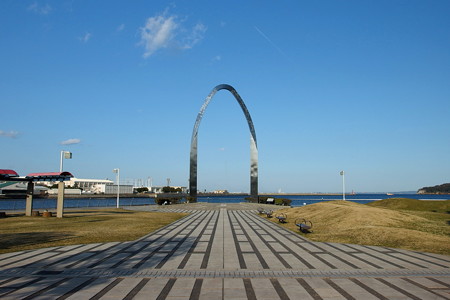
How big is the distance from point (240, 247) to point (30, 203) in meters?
28.5

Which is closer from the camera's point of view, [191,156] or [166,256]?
[166,256]

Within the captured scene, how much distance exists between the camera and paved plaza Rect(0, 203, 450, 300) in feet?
29.2

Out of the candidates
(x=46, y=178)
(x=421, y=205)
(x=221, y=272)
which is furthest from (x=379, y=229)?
(x=46, y=178)

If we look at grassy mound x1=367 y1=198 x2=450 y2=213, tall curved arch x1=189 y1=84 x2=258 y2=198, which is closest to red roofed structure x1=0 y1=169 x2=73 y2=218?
grassy mound x1=367 y1=198 x2=450 y2=213

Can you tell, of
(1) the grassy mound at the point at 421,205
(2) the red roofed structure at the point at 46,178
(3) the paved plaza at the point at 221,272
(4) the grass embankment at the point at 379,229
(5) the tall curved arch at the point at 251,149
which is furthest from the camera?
(5) the tall curved arch at the point at 251,149

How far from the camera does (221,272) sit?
11094mm

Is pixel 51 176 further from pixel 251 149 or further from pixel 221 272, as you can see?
pixel 251 149

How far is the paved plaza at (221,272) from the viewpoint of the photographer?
8891mm

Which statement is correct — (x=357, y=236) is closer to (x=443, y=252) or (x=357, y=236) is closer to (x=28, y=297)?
(x=443, y=252)

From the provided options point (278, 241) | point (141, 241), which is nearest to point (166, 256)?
point (141, 241)

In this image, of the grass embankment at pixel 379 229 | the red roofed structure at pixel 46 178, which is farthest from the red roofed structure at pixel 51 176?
the grass embankment at pixel 379 229

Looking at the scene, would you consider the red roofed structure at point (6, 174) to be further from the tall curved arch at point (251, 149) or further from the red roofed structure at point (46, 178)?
the tall curved arch at point (251, 149)

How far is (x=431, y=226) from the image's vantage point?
22.1 metres

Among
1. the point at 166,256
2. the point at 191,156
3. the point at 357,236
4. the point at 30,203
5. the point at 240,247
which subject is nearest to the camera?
the point at 166,256
